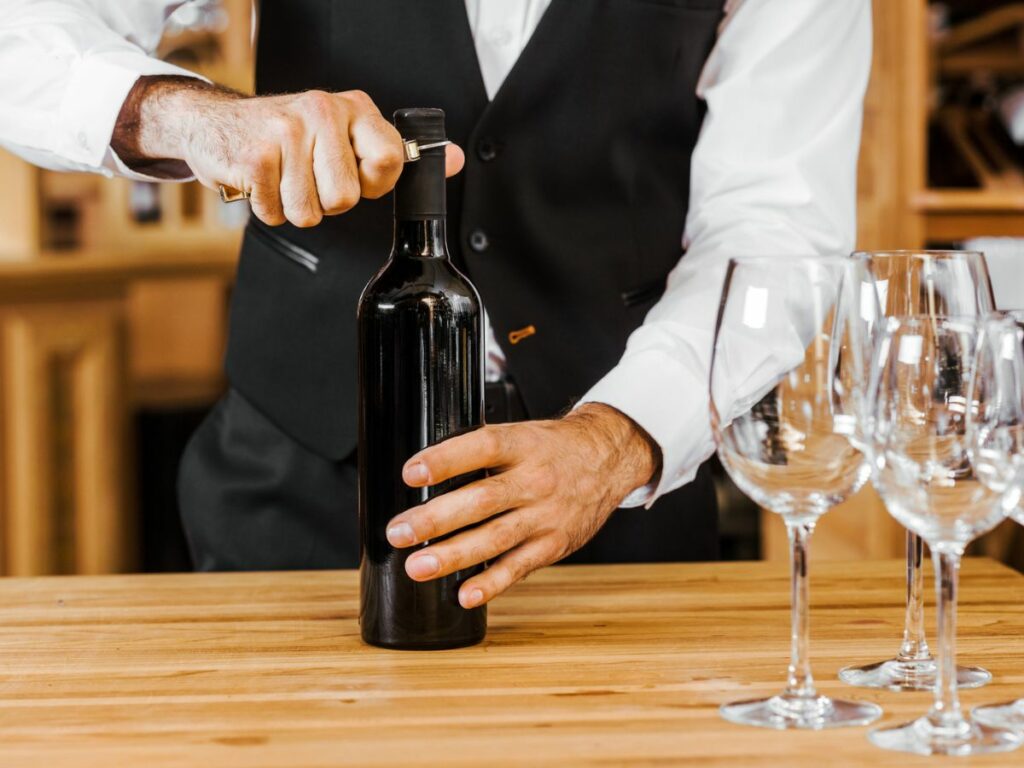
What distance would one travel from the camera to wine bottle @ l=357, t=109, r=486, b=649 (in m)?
0.93

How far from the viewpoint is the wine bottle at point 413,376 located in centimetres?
93

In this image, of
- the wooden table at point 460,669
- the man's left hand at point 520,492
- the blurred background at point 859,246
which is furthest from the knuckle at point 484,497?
the blurred background at point 859,246

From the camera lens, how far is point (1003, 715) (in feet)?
2.64

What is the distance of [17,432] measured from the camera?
3.09 m

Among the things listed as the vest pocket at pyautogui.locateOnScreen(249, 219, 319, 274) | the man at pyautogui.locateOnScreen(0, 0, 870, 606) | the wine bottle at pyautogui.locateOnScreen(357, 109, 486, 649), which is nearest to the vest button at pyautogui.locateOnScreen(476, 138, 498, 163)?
the man at pyautogui.locateOnScreen(0, 0, 870, 606)

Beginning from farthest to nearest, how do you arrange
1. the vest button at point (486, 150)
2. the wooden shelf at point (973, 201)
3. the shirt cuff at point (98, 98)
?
the wooden shelf at point (973, 201) < the vest button at point (486, 150) < the shirt cuff at point (98, 98)

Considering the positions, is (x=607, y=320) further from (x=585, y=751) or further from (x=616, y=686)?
(x=585, y=751)

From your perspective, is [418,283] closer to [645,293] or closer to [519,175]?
[519,175]

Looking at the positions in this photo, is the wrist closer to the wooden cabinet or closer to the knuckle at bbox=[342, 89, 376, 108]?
the knuckle at bbox=[342, 89, 376, 108]

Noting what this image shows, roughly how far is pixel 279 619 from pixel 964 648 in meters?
0.51

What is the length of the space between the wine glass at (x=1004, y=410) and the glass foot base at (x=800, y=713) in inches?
6.7

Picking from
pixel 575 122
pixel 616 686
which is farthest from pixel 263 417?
pixel 616 686

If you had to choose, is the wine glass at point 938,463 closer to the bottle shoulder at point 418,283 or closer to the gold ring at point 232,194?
the bottle shoulder at point 418,283

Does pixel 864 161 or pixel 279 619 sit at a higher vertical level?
pixel 864 161
